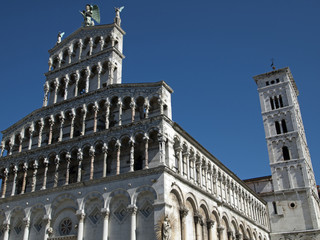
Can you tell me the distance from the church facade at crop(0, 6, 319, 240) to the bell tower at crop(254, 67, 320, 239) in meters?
9.11

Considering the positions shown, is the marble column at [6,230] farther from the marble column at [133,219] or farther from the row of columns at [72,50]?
the row of columns at [72,50]

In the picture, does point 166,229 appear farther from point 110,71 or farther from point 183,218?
point 110,71

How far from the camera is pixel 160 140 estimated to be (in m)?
24.7

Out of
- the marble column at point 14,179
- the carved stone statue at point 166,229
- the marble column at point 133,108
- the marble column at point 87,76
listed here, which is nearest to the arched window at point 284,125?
the marble column at point 133,108

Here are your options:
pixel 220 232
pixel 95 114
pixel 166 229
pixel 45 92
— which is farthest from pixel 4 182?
pixel 220 232

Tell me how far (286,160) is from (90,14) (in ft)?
103

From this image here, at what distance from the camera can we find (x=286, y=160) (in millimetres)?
48125

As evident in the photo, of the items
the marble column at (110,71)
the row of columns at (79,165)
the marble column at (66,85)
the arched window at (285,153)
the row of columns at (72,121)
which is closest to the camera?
the row of columns at (79,165)

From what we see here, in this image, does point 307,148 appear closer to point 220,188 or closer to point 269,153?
point 269,153

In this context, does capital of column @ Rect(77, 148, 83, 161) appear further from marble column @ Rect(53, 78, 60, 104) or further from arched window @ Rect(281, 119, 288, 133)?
arched window @ Rect(281, 119, 288, 133)

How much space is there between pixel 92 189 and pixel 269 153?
31162 mm

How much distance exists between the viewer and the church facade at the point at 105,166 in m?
24.0

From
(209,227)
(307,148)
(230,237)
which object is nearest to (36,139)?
(209,227)

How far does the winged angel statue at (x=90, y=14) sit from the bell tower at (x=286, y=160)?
91.2 feet
